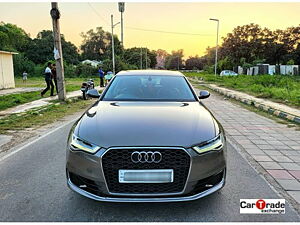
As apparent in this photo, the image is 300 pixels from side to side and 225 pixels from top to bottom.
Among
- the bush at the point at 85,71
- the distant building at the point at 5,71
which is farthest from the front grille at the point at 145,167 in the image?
the bush at the point at 85,71

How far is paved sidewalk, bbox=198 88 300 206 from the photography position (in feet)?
12.2

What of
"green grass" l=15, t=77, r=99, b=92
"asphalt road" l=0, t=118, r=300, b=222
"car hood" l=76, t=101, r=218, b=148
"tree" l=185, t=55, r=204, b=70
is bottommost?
"asphalt road" l=0, t=118, r=300, b=222

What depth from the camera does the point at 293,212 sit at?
2.80m

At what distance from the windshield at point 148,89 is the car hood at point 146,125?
1.39ft

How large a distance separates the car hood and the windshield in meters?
0.42

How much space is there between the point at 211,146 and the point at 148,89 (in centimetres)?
182

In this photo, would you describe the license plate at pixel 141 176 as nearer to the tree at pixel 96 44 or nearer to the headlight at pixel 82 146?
the headlight at pixel 82 146

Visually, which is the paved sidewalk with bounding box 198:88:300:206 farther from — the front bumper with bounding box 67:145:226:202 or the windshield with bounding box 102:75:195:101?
the windshield with bounding box 102:75:195:101

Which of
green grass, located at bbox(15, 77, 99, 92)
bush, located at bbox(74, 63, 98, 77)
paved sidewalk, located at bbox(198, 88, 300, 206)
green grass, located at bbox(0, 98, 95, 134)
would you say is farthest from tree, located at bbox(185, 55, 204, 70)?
paved sidewalk, located at bbox(198, 88, 300, 206)

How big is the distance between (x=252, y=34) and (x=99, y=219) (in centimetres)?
5477

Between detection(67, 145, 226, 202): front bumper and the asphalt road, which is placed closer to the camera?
detection(67, 145, 226, 202): front bumper

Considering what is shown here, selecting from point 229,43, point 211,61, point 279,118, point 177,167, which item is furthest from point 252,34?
point 177,167

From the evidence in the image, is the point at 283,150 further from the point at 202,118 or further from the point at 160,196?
the point at 160,196

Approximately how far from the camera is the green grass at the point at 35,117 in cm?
699
